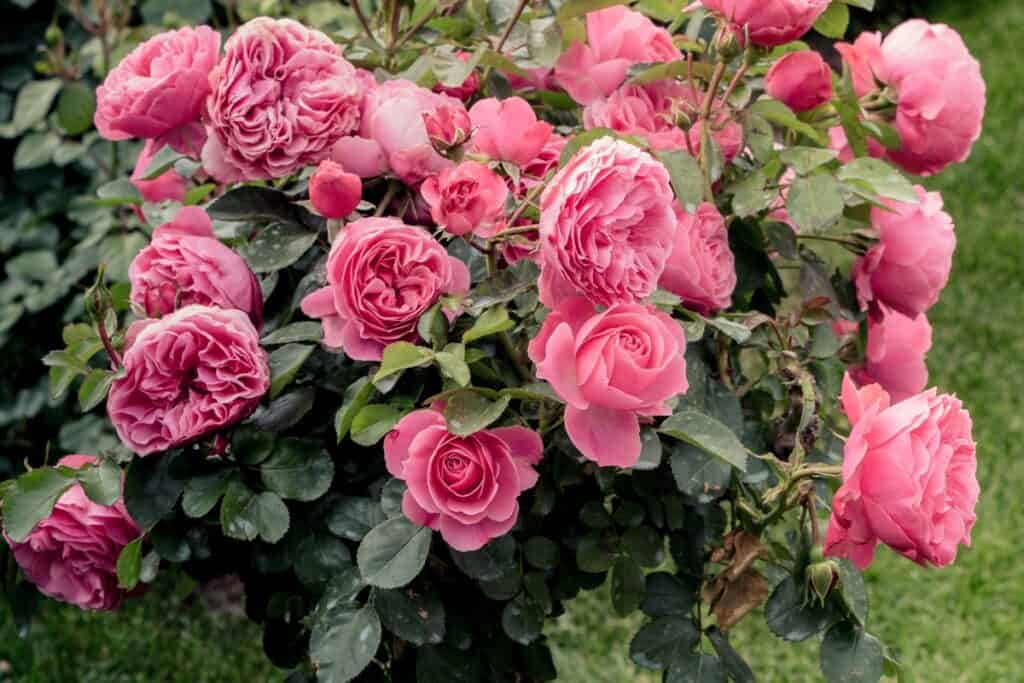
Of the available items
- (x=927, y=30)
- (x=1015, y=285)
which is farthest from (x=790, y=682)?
(x=1015, y=285)

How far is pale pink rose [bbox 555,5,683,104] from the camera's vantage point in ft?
4.09

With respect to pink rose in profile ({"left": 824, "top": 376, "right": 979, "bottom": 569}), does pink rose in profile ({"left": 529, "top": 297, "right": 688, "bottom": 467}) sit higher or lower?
higher

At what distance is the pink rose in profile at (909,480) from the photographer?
973 mm

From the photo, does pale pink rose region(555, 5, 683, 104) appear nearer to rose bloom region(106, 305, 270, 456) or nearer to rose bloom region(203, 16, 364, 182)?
rose bloom region(203, 16, 364, 182)

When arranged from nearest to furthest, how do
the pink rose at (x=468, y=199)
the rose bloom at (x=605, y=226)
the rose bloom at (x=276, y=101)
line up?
the rose bloom at (x=605, y=226) < the pink rose at (x=468, y=199) < the rose bloom at (x=276, y=101)

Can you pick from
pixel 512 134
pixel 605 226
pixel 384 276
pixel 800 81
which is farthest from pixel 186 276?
pixel 800 81

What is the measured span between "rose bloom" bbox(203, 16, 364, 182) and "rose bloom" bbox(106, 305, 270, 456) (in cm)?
17

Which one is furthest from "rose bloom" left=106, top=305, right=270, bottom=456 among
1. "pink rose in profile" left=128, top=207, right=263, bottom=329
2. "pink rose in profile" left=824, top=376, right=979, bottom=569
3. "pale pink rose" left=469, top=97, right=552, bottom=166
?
"pink rose in profile" left=824, top=376, right=979, bottom=569

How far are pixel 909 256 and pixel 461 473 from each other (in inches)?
23.3

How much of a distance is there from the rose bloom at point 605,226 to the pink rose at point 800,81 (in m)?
0.41

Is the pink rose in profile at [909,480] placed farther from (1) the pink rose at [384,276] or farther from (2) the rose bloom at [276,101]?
(2) the rose bloom at [276,101]

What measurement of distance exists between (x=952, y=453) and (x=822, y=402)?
0.27m

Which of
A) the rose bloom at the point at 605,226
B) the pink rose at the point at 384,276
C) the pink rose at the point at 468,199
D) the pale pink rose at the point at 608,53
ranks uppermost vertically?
the rose bloom at the point at 605,226

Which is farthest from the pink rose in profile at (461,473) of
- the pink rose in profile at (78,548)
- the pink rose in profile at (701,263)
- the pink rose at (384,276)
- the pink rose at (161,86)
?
the pink rose at (161,86)
